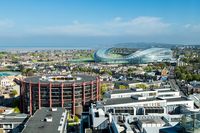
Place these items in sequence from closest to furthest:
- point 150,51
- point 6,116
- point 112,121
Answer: point 112,121, point 6,116, point 150,51

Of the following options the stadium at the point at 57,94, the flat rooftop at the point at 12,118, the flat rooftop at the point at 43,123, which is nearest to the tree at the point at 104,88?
the stadium at the point at 57,94

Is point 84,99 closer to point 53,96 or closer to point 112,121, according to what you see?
point 53,96

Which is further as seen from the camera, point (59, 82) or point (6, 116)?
point (59, 82)

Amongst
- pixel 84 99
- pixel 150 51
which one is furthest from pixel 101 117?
pixel 150 51

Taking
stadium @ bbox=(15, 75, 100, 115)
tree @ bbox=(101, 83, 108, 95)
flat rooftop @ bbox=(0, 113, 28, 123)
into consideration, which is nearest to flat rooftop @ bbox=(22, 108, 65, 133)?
flat rooftop @ bbox=(0, 113, 28, 123)

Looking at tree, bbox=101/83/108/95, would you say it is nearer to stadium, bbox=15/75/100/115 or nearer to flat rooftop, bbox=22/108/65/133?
stadium, bbox=15/75/100/115

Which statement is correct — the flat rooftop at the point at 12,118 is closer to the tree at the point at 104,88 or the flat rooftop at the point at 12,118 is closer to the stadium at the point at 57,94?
the stadium at the point at 57,94

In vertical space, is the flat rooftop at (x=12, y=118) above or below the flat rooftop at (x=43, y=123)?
below

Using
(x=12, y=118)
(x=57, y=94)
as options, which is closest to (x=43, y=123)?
(x=12, y=118)
